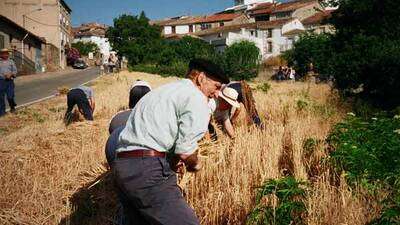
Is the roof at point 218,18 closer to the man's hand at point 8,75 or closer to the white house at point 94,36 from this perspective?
the white house at point 94,36

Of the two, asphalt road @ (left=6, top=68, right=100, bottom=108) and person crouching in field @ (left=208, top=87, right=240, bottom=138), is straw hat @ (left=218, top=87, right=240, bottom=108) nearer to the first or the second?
person crouching in field @ (left=208, top=87, right=240, bottom=138)

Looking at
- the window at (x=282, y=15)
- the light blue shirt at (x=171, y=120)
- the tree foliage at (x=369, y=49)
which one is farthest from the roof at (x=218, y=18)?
the light blue shirt at (x=171, y=120)

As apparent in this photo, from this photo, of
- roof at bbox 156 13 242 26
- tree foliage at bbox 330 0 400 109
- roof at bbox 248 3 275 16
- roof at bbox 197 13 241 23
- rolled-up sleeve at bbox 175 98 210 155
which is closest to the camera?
rolled-up sleeve at bbox 175 98 210 155

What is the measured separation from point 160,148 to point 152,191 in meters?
0.31

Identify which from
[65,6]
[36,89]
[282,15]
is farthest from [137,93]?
[282,15]

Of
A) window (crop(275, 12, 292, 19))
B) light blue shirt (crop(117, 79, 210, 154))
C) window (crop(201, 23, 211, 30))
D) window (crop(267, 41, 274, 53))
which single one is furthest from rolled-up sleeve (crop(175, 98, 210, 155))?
window (crop(201, 23, 211, 30))

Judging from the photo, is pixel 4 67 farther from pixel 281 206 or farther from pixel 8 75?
pixel 281 206

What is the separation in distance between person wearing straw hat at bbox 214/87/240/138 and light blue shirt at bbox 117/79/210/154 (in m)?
3.45

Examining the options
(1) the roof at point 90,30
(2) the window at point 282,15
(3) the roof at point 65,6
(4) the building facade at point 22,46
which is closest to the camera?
(4) the building facade at point 22,46

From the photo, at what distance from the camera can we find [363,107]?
513 inches

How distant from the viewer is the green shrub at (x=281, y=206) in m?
4.05

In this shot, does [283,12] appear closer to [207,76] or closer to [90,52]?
[90,52]

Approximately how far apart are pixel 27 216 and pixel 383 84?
11.3 m

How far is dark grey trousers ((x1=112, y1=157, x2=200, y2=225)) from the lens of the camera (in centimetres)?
342
